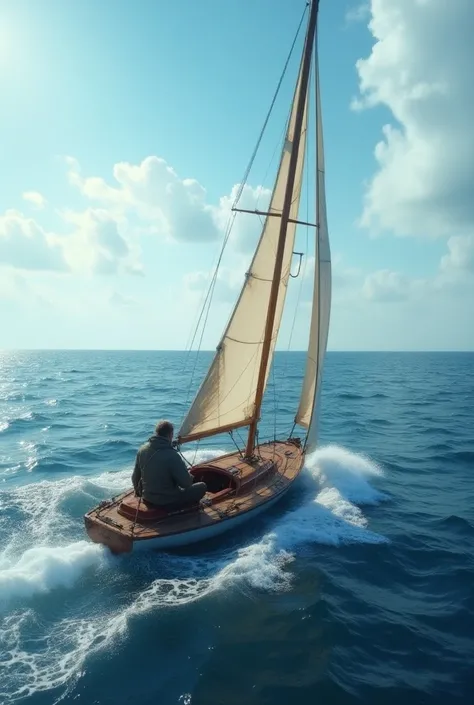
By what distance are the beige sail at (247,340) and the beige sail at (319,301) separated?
0.77 metres

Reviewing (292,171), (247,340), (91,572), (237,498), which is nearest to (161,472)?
(91,572)

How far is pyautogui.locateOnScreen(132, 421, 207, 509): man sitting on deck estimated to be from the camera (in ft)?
29.8

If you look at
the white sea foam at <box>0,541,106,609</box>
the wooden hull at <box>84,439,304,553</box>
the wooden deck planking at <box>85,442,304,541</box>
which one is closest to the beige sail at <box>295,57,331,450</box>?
the wooden deck planking at <box>85,442,304,541</box>

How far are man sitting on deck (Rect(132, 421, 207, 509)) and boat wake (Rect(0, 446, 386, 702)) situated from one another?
114 centimetres

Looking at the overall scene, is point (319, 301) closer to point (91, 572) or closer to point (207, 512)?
point (207, 512)

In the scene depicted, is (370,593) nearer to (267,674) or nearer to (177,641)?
(267,674)

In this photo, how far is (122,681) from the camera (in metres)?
5.81

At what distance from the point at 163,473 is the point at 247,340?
4814mm

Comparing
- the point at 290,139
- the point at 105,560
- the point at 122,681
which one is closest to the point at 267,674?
the point at 122,681

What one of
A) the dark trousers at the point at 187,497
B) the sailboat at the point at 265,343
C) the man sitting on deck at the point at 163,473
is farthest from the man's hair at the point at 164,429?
the sailboat at the point at 265,343

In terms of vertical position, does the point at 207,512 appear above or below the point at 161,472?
below

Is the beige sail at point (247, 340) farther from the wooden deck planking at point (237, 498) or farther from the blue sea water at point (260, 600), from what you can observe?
the blue sea water at point (260, 600)

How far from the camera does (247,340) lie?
41.1 ft

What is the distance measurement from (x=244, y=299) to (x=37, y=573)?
811cm
